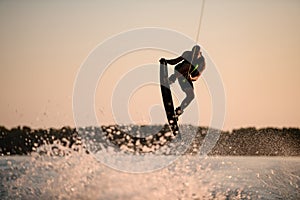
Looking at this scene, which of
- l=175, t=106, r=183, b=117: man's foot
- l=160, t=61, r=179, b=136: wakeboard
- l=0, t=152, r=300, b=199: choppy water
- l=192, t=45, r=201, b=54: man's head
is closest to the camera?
l=0, t=152, r=300, b=199: choppy water

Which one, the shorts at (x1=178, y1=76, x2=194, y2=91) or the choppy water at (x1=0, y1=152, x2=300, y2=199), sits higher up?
the shorts at (x1=178, y1=76, x2=194, y2=91)

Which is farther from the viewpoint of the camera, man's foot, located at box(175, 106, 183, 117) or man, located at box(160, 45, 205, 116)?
man's foot, located at box(175, 106, 183, 117)

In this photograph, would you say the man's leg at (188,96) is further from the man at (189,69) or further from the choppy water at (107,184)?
the choppy water at (107,184)

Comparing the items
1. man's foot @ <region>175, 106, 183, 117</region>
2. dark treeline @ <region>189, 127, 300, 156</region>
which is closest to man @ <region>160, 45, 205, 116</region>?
man's foot @ <region>175, 106, 183, 117</region>

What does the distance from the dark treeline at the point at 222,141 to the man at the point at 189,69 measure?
1891mm

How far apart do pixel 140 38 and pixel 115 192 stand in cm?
626

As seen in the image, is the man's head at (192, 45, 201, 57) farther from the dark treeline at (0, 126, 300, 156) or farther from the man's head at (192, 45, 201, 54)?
the dark treeline at (0, 126, 300, 156)

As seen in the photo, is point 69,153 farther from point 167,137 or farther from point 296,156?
point 296,156

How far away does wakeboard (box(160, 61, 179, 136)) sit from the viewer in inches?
412

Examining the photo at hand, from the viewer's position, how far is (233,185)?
39.7 feet

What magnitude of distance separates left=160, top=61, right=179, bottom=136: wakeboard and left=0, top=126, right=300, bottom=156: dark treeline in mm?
1480

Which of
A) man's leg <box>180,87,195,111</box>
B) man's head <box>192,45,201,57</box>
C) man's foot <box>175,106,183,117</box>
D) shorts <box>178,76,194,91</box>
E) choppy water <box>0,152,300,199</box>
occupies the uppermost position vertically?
man's head <box>192,45,201,57</box>

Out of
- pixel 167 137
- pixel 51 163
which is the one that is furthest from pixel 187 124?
pixel 51 163

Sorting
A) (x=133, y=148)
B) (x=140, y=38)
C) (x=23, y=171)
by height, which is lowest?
(x=23, y=171)
